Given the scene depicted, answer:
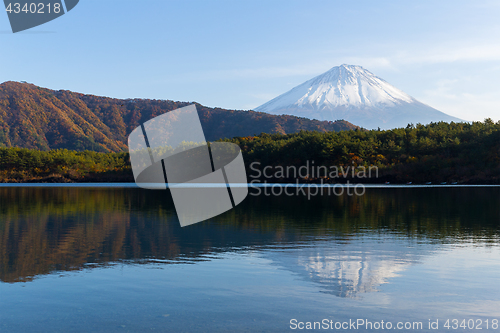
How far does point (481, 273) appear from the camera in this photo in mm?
9969

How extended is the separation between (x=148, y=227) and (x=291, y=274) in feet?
31.3

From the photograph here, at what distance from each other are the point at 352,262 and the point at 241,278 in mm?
3055

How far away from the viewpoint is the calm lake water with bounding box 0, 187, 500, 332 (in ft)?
23.1

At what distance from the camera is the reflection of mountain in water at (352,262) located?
9109 millimetres

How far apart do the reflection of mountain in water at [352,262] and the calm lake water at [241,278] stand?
28 millimetres

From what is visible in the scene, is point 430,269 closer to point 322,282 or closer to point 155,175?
point 322,282

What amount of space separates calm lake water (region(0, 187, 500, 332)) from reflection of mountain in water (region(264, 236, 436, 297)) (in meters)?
0.03

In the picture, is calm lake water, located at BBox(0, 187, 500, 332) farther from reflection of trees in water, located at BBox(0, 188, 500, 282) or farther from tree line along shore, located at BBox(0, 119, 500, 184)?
tree line along shore, located at BBox(0, 119, 500, 184)

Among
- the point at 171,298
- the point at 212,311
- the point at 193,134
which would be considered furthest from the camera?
the point at 193,134

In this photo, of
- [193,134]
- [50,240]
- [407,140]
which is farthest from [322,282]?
[193,134]
